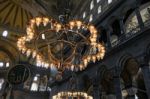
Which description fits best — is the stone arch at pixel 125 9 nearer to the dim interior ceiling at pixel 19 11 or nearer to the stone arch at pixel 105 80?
the stone arch at pixel 105 80

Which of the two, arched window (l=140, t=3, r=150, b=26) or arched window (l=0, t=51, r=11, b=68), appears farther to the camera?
arched window (l=0, t=51, r=11, b=68)

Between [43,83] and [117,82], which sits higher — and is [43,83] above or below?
above

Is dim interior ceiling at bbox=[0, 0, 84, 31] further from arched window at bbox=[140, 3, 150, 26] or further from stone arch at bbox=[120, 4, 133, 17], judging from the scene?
stone arch at bbox=[120, 4, 133, 17]

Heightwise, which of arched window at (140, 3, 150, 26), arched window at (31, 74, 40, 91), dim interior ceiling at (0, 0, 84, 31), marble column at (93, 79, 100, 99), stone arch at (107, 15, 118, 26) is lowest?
marble column at (93, 79, 100, 99)

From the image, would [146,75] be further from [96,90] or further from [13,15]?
[13,15]

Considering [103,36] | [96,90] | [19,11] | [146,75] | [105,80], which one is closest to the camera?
[146,75]

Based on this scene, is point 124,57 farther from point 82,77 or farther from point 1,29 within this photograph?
point 1,29

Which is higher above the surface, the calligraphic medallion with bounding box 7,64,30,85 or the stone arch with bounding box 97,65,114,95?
the calligraphic medallion with bounding box 7,64,30,85

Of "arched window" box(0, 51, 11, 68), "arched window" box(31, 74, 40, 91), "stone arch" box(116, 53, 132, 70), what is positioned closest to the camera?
"stone arch" box(116, 53, 132, 70)

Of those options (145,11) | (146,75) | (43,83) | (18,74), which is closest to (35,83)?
(43,83)

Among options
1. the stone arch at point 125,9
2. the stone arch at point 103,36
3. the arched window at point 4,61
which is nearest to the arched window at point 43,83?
the arched window at point 4,61

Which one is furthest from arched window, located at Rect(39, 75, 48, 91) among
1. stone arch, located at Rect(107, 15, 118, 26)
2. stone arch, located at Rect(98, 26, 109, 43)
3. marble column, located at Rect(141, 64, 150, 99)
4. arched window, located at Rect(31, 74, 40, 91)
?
marble column, located at Rect(141, 64, 150, 99)

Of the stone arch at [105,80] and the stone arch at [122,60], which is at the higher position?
the stone arch at [122,60]

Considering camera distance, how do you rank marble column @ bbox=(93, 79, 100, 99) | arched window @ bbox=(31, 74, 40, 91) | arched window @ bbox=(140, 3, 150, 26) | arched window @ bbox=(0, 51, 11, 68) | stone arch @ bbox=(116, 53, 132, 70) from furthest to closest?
arched window @ bbox=(0, 51, 11, 68) → arched window @ bbox=(31, 74, 40, 91) → arched window @ bbox=(140, 3, 150, 26) → marble column @ bbox=(93, 79, 100, 99) → stone arch @ bbox=(116, 53, 132, 70)
